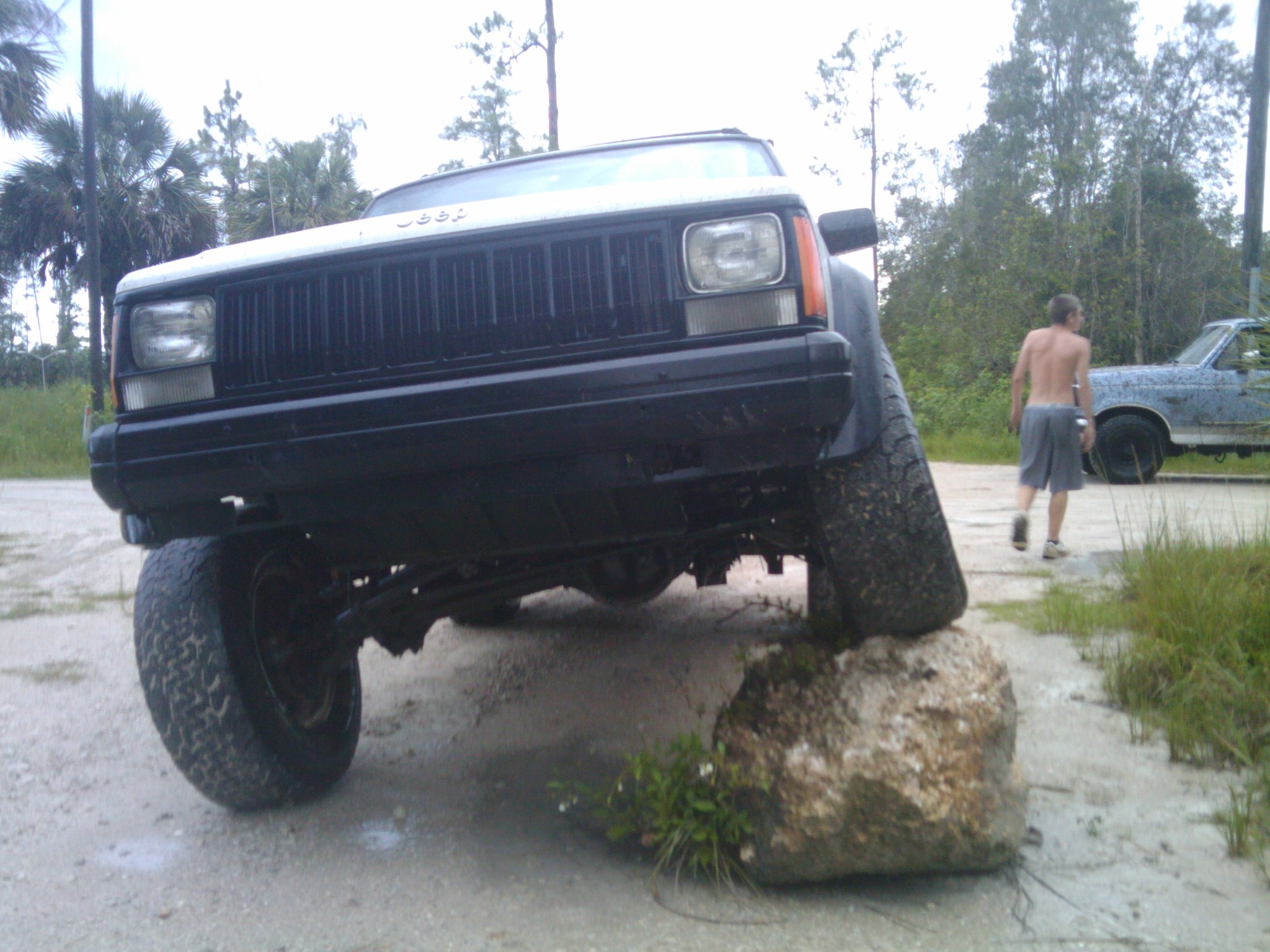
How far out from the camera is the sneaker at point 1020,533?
5.79 meters

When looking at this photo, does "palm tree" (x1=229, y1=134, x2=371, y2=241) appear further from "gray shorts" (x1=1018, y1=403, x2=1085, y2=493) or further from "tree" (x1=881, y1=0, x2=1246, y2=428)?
"gray shorts" (x1=1018, y1=403, x2=1085, y2=493)

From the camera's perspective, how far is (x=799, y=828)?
229 centimetres

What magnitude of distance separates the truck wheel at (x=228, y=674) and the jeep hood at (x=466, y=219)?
28.4 inches

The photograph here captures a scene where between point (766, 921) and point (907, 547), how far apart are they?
2.85 ft

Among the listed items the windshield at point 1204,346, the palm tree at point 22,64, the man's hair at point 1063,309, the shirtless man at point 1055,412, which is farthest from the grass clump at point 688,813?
the palm tree at point 22,64

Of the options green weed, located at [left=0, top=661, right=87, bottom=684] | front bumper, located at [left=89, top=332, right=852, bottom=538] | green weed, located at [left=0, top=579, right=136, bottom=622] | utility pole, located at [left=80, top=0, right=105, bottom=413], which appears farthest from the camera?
utility pole, located at [left=80, top=0, right=105, bottom=413]

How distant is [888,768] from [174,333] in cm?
194

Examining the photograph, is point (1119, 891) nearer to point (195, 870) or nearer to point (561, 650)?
point (195, 870)

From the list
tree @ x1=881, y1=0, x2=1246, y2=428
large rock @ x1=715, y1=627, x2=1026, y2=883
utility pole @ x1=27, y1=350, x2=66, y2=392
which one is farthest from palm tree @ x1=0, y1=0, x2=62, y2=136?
large rock @ x1=715, y1=627, x2=1026, y2=883

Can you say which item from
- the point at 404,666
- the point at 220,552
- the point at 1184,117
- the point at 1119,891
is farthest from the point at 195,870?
the point at 1184,117

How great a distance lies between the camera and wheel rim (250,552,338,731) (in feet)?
9.55

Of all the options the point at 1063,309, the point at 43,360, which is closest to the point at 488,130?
the point at 43,360

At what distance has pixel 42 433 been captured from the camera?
16844 mm

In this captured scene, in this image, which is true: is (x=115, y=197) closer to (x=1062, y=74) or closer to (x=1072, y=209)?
(x=1072, y=209)
